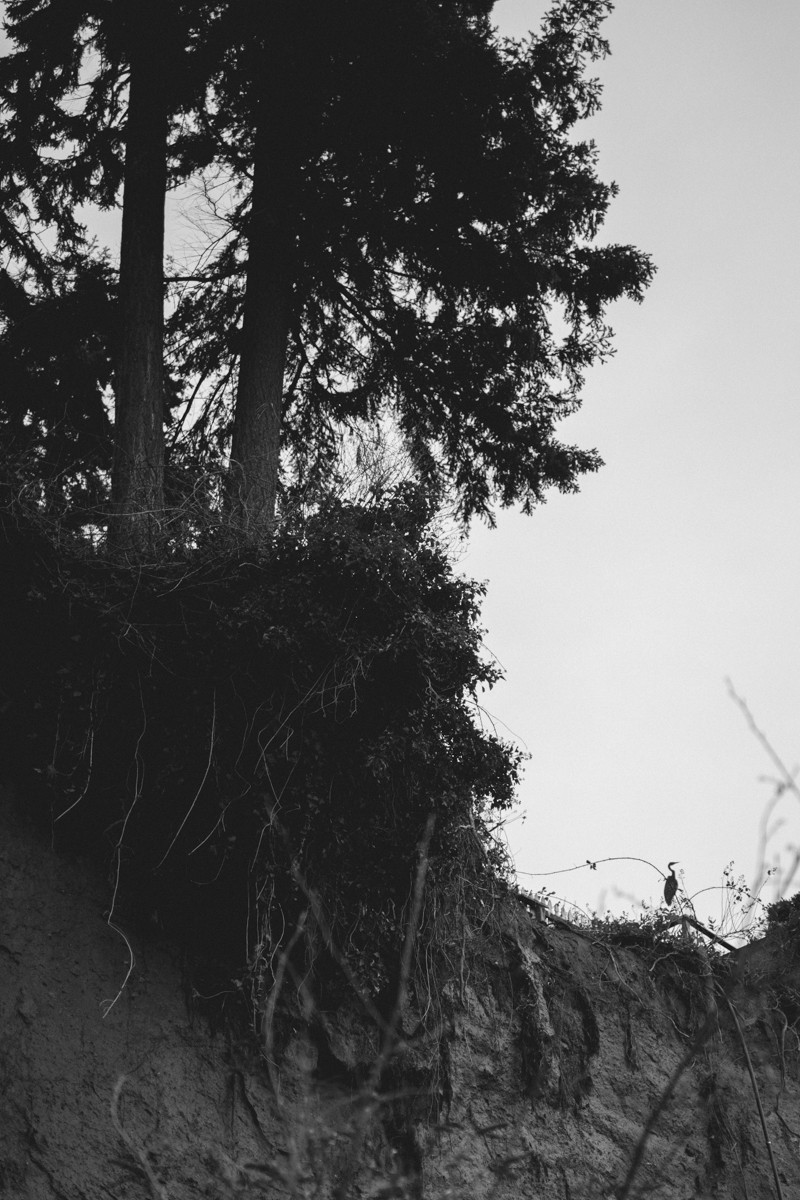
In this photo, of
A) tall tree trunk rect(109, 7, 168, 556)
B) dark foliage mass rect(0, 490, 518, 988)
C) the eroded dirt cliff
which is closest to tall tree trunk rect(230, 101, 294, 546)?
tall tree trunk rect(109, 7, 168, 556)

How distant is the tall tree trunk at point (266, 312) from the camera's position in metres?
8.09

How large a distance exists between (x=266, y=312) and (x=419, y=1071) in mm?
6251

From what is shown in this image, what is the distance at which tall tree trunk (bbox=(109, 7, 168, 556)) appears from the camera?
25.6 ft

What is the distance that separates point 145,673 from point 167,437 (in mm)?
4012

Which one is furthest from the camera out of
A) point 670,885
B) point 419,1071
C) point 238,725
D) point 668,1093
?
point 670,885

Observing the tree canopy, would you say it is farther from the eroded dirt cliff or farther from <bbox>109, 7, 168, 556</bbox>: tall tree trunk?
the eroded dirt cliff

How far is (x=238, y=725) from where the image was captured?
19.8ft

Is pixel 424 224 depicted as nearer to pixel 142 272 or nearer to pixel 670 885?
pixel 142 272

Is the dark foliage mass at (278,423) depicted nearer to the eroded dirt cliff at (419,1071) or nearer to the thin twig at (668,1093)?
the eroded dirt cliff at (419,1071)

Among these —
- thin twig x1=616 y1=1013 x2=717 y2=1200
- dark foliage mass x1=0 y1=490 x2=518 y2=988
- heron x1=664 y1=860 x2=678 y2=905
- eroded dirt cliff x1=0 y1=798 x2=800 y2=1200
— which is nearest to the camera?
thin twig x1=616 y1=1013 x2=717 y2=1200

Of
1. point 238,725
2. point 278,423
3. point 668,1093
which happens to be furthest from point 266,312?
point 668,1093

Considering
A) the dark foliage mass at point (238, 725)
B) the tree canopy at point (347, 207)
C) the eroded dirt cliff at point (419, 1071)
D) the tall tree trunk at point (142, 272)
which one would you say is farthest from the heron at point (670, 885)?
the tall tree trunk at point (142, 272)

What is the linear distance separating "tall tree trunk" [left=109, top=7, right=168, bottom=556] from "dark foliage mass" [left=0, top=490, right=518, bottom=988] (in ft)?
4.83

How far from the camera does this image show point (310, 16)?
798cm
